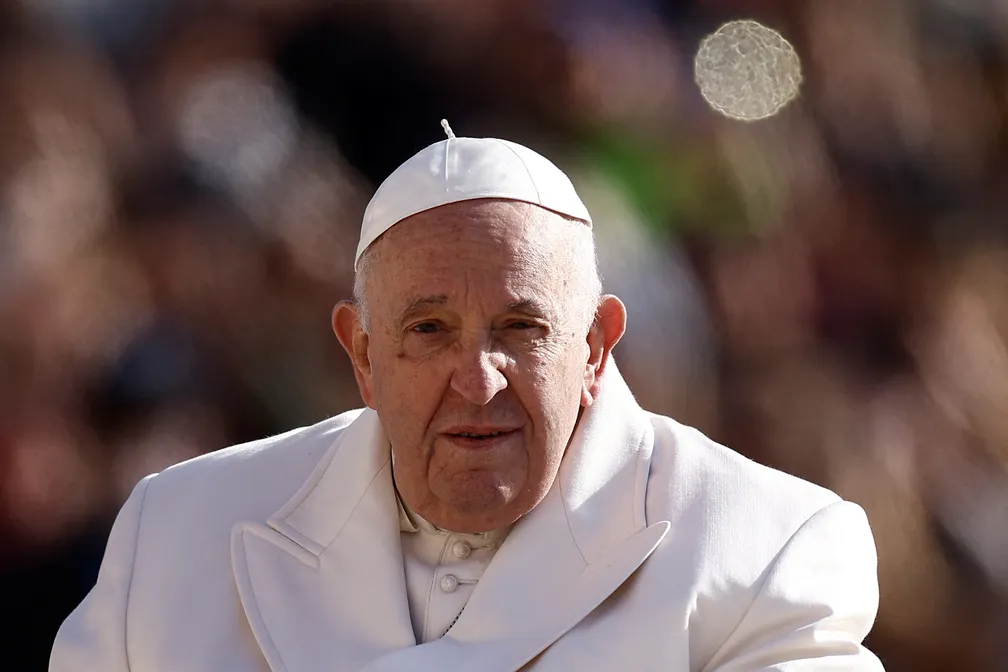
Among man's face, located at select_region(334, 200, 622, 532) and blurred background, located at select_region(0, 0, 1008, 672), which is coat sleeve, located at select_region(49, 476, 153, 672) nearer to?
man's face, located at select_region(334, 200, 622, 532)

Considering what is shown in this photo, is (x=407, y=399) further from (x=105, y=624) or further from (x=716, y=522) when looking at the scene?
(x=105, y=624)

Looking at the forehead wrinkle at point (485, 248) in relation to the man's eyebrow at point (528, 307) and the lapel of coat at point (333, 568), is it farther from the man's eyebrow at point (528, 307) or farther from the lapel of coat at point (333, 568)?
the lapel of coat at point (333, 568)

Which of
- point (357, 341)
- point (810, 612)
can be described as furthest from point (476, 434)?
point (810, 612)

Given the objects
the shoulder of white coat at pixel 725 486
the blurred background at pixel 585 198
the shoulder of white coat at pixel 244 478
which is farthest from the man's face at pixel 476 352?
the blurred background at pixel 585 198

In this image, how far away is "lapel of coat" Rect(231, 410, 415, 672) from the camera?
267 centimetres

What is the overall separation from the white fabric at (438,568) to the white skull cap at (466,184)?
25.5 inches

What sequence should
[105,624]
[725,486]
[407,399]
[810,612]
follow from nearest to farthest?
[810,612]
[407,399]
[725,486]
[105,624]

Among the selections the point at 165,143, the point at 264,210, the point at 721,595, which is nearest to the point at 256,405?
the point at 264,210

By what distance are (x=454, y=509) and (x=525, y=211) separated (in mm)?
628

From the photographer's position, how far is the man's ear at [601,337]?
2791 millimetres

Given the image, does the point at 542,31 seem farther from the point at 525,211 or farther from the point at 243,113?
the point at 525,211

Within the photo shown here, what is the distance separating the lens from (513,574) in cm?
265

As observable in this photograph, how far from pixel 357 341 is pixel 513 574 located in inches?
24.1

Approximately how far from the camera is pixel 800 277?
4.75m
